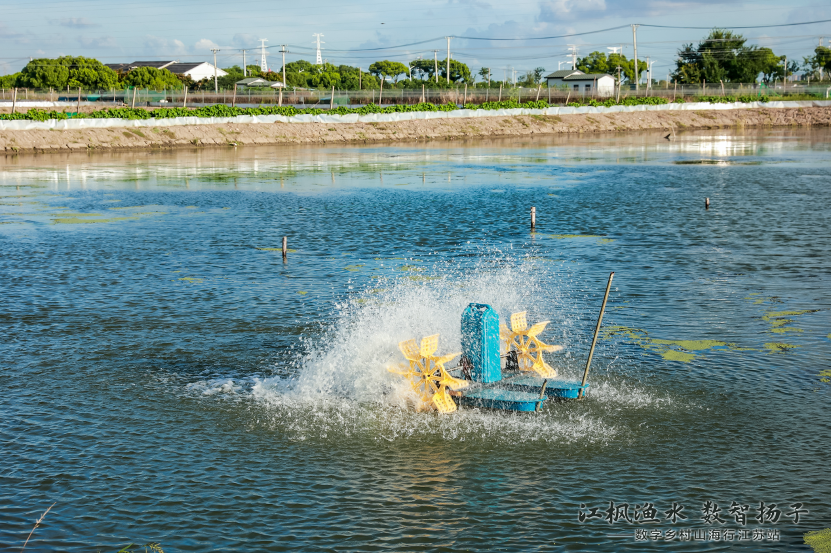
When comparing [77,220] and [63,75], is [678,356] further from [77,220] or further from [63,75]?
[63,75]

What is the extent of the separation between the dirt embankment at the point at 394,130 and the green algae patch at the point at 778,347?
71187 mm

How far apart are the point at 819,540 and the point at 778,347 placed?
8.59 metres

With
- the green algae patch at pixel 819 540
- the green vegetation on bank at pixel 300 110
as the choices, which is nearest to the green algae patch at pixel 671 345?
the green algae patch at pixel 819 540

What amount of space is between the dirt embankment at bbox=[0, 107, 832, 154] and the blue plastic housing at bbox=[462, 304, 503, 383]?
2963 inches

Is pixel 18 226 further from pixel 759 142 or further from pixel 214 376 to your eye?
pixel 759 142

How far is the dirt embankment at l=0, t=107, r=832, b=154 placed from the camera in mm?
83375

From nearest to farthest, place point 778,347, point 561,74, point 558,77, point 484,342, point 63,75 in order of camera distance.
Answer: point 484,342, point 778,347, point 63,75, point 558,77, point 561,74

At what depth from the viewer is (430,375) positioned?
1498 cm

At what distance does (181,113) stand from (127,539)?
293 feet

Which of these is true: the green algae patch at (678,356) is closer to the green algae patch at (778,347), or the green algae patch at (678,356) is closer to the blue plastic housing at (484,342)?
the green algae patch at (778,347)

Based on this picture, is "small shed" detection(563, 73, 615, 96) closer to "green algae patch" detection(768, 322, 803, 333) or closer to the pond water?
the pond water

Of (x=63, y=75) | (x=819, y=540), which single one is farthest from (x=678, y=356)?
(x=63, y=75)

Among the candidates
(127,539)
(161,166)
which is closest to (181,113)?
(161,166)

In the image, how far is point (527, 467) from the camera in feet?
42.1
